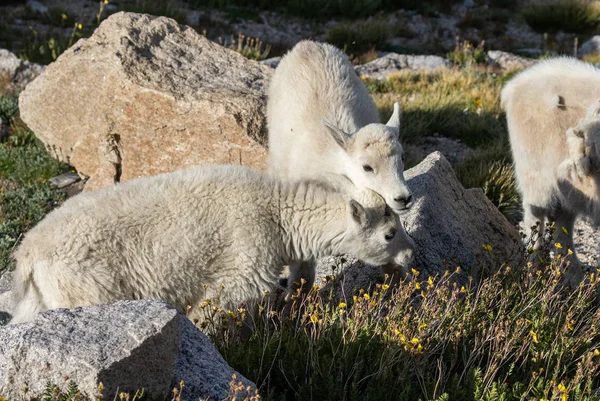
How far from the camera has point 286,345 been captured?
5062 mm

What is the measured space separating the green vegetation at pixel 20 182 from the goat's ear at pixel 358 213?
11.7 feet

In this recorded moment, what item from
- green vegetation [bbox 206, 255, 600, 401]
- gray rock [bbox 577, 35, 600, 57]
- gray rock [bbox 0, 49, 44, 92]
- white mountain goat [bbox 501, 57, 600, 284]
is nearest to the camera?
green vegetation [bbox 206, 255, 600, 401]

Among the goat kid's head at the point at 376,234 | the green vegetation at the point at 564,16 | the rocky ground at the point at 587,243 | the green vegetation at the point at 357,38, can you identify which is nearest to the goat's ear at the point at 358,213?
the goat kid's head at the point at 376,234

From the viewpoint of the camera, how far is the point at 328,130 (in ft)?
22.2

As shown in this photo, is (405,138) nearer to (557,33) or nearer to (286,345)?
(286,345)

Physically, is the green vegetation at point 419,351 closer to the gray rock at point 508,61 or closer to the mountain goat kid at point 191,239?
the mountain goat kid at point 191,239

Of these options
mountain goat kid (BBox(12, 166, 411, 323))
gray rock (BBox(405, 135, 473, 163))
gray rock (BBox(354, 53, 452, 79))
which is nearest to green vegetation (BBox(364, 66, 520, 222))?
gray rock (BBox(405, 135, 473, 163))

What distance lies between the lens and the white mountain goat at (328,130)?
6.27 meters

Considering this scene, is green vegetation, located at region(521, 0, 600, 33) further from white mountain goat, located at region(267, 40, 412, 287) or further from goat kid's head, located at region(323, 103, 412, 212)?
goat kid's head, located at region(323, 103, 412, 212)

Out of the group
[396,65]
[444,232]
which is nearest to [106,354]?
[444,232]

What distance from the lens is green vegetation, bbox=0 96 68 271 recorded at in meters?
8.36

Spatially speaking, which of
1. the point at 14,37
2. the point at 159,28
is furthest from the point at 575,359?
the point at 14,37

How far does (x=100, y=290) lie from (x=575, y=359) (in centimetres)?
316

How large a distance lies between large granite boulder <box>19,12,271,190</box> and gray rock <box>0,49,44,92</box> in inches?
78.1
